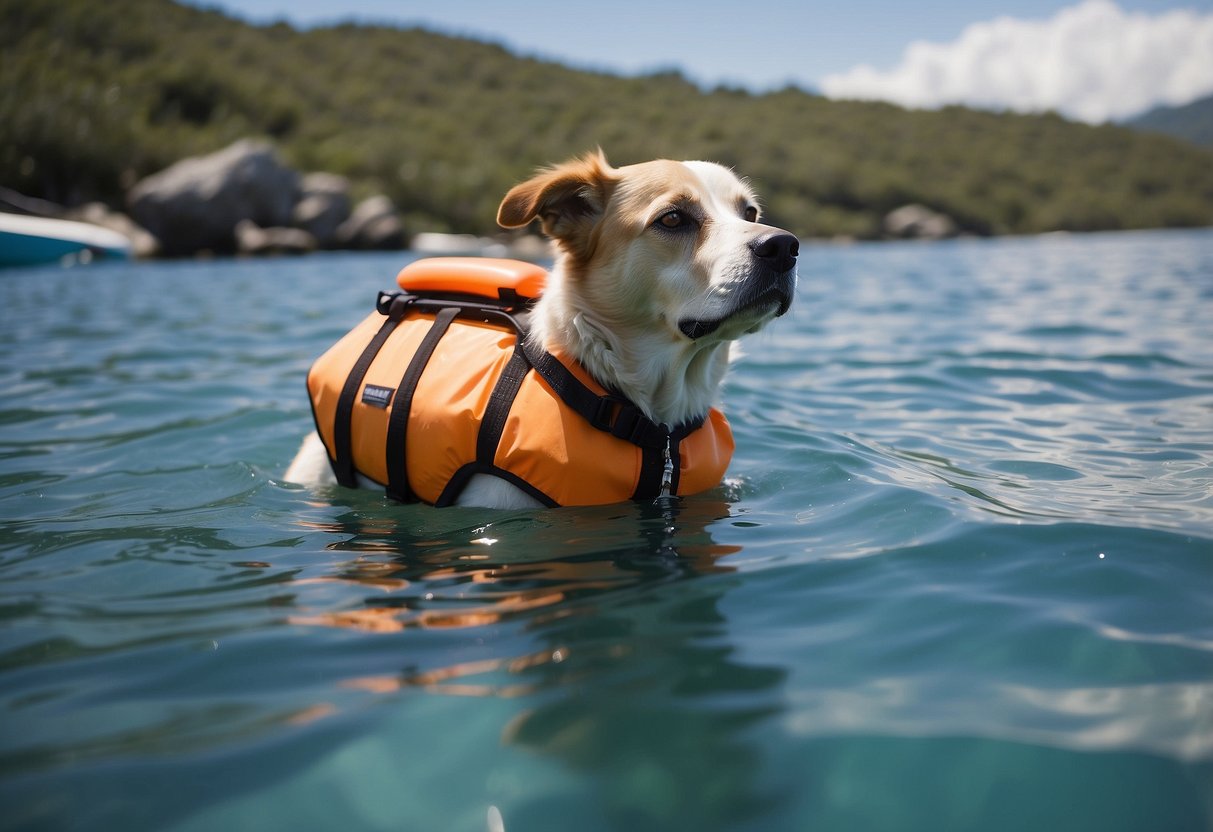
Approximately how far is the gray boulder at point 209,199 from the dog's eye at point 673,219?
29996 millimetres

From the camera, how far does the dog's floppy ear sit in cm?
423

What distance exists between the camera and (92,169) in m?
32.8

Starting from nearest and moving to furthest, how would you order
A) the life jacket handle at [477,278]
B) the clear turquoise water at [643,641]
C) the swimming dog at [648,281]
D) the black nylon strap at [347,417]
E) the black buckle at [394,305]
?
the clear turquoise water at [643,641] → the swimming dog at [648,281] → the black nylon strap at [347,417] → the life jacket handle at [477,278] → the black buckle at [394,305]

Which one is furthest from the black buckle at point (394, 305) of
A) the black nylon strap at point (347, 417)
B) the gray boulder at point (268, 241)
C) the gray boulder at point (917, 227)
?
the gray boulder at point (917, 227)

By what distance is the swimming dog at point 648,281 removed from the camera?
13.1 feet

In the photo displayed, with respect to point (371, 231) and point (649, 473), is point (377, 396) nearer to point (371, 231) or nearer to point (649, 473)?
point (649, 473)

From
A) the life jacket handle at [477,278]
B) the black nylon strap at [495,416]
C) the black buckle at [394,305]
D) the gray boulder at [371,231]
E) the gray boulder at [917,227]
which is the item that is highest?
the gray boulder at [917,227]

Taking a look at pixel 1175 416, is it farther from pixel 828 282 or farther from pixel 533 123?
pixel 533 123

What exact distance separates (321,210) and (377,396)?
32200 millimetres

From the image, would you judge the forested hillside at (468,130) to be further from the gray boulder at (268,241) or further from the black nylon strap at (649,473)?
the black nylon strap at (649,473)

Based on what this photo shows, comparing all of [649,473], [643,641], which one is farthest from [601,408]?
[643,641]

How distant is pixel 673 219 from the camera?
166 inches

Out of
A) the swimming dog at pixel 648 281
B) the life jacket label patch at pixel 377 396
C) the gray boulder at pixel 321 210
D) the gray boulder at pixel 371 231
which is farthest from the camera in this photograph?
the gray boulder at pixel 371 231

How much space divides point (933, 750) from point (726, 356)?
271 centimetres
